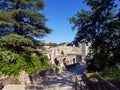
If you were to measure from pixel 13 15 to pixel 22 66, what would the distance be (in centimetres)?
627

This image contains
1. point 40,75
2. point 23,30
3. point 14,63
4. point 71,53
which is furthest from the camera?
point 71,53

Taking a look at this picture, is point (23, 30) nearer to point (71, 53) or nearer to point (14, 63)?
point (14, 63)

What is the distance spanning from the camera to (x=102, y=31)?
76.4 feet

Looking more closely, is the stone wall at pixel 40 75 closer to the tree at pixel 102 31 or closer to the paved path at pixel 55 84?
the paved path at pixel 55 84

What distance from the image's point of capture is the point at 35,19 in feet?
77.4

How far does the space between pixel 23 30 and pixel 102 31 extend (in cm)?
911

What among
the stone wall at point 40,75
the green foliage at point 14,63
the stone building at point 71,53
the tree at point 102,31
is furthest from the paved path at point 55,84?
the stone building at point 71,53

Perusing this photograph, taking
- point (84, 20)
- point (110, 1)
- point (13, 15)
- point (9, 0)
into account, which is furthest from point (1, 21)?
point (110, 1)

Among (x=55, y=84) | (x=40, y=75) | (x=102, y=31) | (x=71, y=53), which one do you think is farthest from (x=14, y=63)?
(x=71, y=53)

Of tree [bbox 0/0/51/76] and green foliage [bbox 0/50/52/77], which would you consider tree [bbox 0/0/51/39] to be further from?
green foliage [bbox 0/50/52/77]

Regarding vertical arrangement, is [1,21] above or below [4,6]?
below

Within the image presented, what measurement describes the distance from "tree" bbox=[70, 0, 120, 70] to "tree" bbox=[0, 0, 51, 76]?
4876 millimetres

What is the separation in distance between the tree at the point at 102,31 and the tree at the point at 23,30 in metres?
4.88

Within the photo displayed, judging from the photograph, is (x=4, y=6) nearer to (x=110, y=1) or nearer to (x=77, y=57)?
(x=110, y=1)
